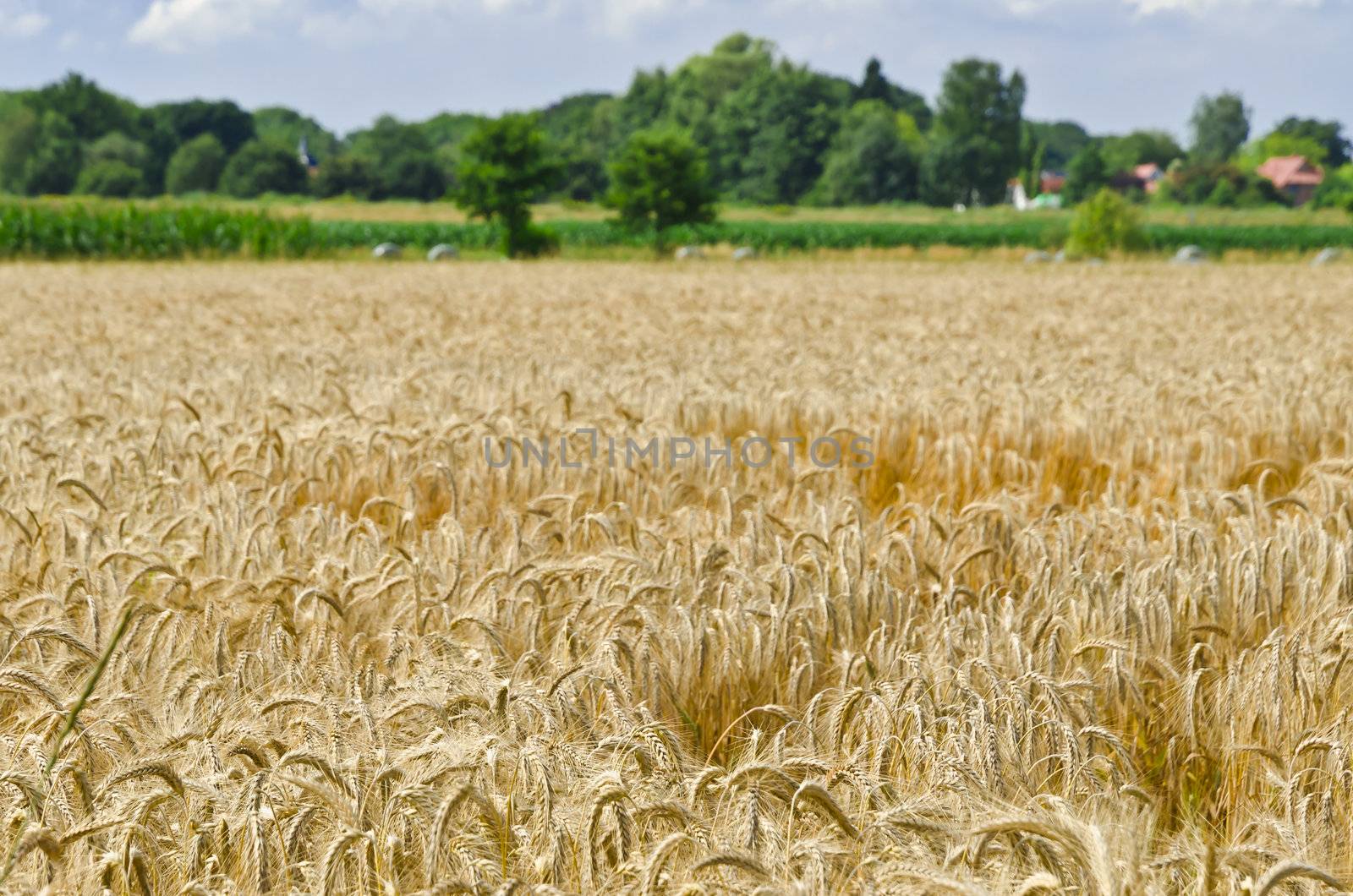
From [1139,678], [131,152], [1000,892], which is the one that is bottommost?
[1139,678]

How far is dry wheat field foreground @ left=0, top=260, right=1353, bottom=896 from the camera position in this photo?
5.19 feet

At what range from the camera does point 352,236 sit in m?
44.1

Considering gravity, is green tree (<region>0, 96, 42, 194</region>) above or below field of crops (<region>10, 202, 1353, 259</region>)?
above

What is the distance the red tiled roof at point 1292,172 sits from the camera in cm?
12466

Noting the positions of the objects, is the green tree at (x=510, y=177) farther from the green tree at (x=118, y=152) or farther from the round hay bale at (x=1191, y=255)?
the green tree at (x=118, y=152)

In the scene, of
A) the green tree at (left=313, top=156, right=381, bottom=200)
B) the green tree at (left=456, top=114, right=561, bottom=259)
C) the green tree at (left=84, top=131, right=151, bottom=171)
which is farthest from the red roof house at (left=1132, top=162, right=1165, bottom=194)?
the green tree at (left=456, top=114, right=561, bottom=259)

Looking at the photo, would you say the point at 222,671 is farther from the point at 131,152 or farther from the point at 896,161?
the point at 131,152

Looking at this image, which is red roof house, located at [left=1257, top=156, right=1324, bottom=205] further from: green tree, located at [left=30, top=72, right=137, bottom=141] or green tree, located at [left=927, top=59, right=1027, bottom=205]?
green tree, located at [left=30, top=72, right=137, bottom=141]

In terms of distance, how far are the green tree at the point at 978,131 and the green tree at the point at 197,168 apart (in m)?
64.1

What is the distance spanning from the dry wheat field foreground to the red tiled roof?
136 m

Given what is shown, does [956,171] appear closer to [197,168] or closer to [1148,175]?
[1148,175]

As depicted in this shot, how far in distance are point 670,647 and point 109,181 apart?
99264 millimetres

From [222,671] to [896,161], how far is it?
9656 centimetres

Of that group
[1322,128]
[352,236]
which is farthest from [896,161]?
[1322,128]
